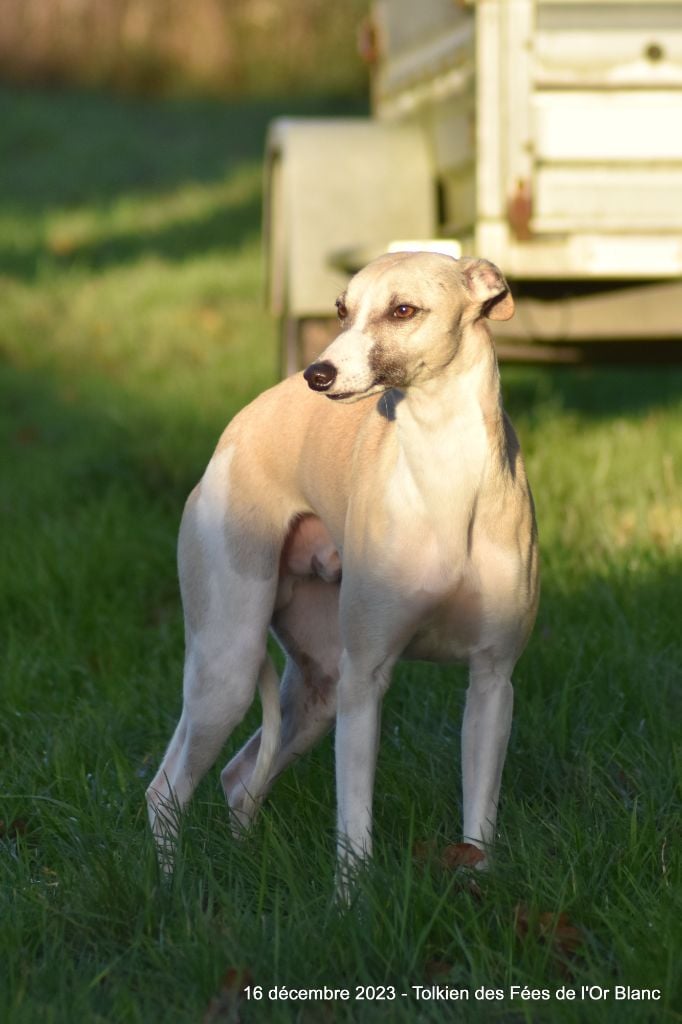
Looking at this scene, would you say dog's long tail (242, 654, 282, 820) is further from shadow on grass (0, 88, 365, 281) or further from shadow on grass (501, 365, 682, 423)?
shadow on grass (0, 88, 365, 281)

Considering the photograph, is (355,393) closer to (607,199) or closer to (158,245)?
(607,199)

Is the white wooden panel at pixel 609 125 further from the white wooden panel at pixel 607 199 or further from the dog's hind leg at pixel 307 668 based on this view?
the dog's hind leg at pixel 307 668

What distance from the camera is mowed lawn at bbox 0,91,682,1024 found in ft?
8.55

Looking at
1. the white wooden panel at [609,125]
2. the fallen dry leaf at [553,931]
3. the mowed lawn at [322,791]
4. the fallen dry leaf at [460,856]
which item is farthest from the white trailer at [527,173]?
the fallen dry leaf at [553,931]

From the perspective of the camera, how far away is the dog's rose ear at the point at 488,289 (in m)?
3.15

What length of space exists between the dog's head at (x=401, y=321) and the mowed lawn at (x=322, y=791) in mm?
981

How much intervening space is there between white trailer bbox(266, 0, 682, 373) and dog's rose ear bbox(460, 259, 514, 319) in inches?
60.6

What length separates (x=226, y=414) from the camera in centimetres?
779

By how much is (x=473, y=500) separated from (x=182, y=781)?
3.31ft

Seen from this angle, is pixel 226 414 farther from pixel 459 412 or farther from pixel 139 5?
pixel 139 5

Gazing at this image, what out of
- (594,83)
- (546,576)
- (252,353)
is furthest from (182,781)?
(252,353)

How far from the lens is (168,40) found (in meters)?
28.8

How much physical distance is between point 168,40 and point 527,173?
2498cm

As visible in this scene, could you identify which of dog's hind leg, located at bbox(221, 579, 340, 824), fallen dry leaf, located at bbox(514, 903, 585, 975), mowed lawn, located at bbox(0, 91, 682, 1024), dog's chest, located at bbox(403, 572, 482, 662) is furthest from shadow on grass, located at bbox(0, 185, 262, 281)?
fallen dry leaf, located at bbox(514, 903, 585, 975)
